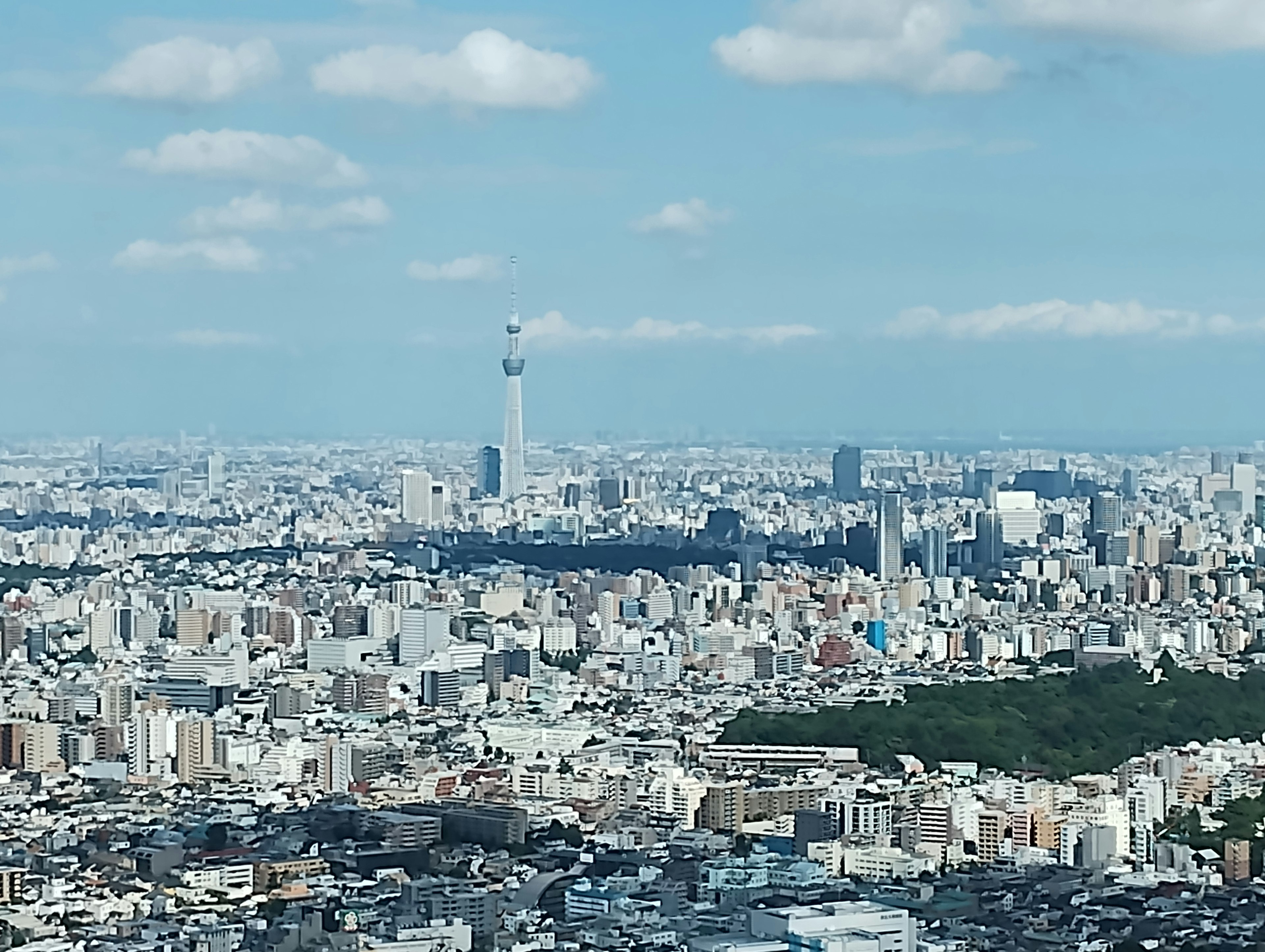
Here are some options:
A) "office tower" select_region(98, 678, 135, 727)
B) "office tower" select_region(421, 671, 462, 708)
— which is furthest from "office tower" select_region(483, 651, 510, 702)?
"office tower" select_region(98, 678, 135, 727)

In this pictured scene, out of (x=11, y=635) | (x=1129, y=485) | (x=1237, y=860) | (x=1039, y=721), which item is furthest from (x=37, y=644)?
(x=1129, y=485)

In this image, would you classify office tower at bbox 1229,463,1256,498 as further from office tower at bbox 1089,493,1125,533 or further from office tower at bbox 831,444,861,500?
office tower at bbox 831,444,861,500

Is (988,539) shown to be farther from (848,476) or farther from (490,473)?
(490,473)

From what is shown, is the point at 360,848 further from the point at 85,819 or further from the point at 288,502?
the point at 288,502

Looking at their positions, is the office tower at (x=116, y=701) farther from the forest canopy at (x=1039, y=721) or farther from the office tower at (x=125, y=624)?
the forest canopy at (x=1039, y=721)

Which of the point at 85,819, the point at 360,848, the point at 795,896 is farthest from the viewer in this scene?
the point at 85,819

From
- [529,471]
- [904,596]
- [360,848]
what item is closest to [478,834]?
[360,848]
